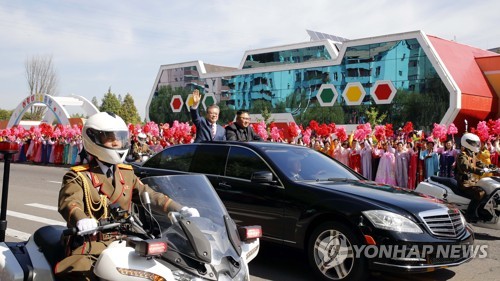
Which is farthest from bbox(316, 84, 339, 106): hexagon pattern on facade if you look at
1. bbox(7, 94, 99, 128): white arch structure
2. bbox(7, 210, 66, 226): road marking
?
bbox(7, 210, 66, 226): road marking

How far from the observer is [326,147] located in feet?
57.5

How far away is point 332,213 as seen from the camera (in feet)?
17.3

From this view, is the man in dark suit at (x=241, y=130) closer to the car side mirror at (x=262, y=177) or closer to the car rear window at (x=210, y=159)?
Result: the car rear window at (x=210, y=159)

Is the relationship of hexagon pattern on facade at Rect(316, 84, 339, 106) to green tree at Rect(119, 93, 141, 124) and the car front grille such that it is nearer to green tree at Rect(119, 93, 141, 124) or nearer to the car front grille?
the car front grille

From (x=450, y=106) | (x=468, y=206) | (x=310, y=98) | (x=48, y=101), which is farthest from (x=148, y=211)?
(x=48, y=101)

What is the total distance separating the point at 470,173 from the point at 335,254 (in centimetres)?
419

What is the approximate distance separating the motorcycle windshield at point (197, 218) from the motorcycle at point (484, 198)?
6.02 meters

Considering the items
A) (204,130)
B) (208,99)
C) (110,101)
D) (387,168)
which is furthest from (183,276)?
(110,101)

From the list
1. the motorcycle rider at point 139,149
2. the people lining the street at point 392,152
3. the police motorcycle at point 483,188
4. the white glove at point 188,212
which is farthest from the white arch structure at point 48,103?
the white glove at point 188,212

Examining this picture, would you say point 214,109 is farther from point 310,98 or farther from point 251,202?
point 310,98

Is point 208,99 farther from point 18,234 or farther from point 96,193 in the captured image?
point 96,193

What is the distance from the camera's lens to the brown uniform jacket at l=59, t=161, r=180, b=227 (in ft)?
10.5

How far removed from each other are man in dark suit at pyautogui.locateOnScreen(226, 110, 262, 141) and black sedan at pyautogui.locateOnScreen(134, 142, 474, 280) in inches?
71.1

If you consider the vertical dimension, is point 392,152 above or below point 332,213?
below
